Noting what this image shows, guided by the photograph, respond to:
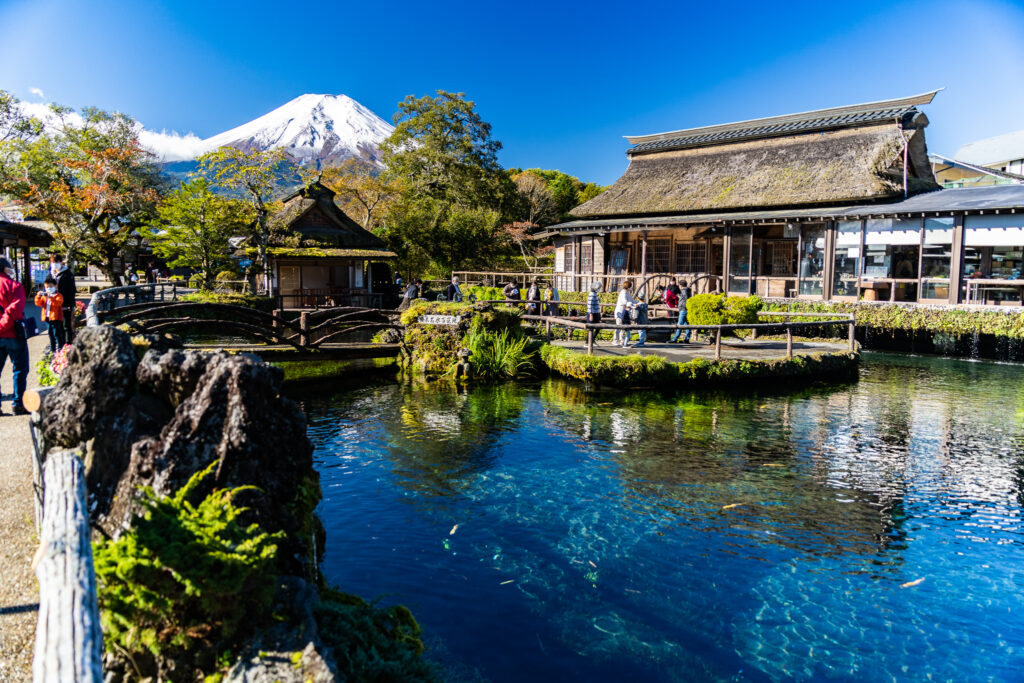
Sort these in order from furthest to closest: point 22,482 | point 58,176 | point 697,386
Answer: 1. point 58,176
2. point 697,386
3. point 22,482

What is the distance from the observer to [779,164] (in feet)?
97.5

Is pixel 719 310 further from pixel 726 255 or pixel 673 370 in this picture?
pixel 726 255

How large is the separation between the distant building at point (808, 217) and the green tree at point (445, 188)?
6.41 meters

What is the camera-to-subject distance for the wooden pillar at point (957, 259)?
2119 cm

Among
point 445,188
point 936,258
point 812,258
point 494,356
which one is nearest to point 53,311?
point 494,356

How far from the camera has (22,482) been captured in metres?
6.29

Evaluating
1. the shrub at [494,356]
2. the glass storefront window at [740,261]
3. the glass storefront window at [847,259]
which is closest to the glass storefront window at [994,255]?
the glass storefront window at [847,259]

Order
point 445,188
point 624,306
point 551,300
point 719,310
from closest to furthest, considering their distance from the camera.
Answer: point 624,306, point 719,310, point 551,300, point 445,188

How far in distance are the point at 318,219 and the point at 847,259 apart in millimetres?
22711

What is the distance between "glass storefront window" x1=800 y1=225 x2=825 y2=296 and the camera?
25.5 m

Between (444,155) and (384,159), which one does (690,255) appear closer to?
(444,155)

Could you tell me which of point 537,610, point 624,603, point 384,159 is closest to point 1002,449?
point 624,603

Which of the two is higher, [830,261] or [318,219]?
[318,219]

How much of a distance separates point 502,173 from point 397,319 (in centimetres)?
2864
